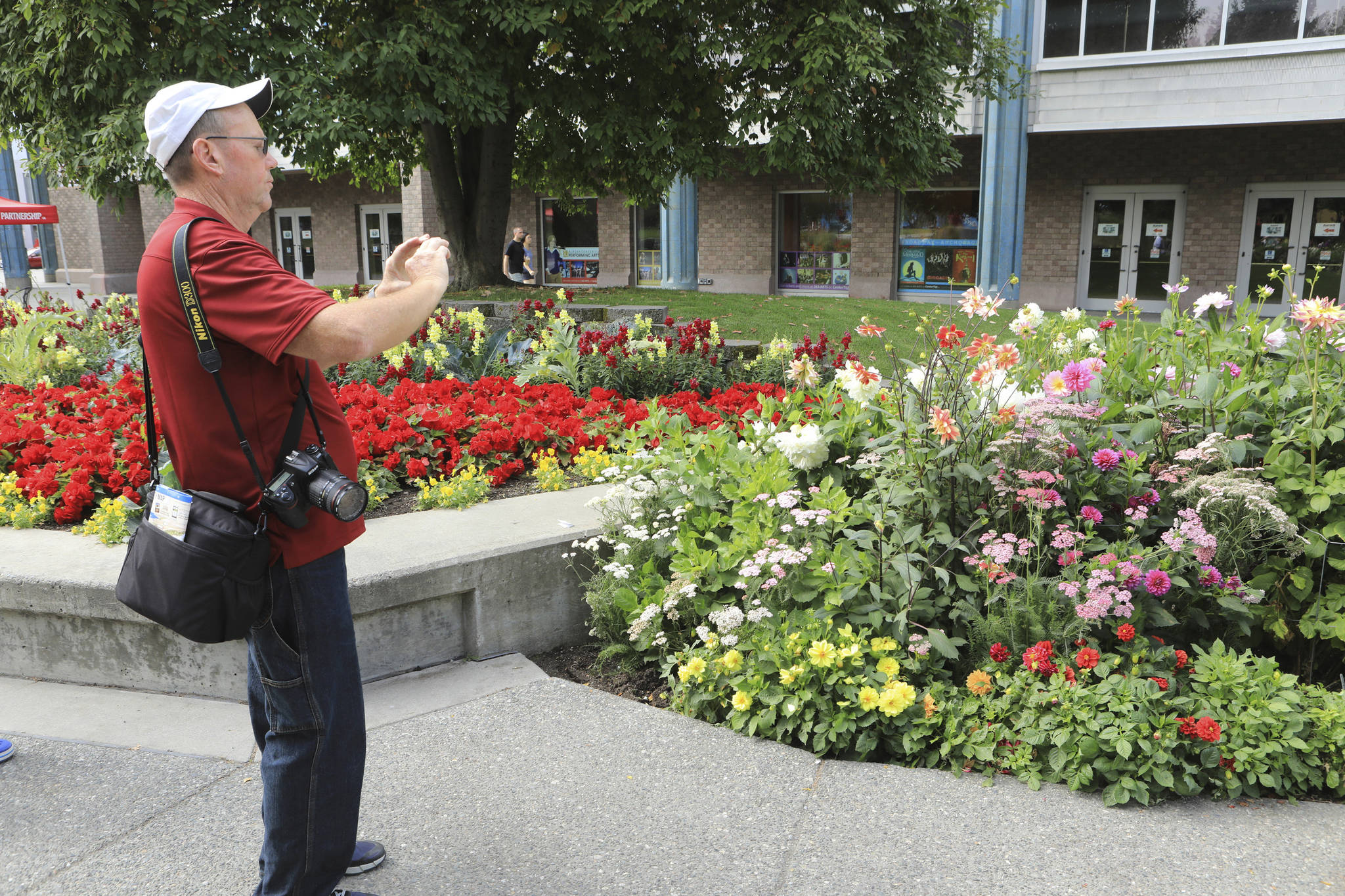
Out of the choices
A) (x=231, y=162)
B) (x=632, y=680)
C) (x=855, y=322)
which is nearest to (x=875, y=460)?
(x=632, y=680)

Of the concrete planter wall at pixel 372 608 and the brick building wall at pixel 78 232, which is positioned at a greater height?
the brick building wall at pixel 78 232

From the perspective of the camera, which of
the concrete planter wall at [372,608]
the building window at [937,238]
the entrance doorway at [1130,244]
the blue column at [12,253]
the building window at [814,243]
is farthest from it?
the blue column at [12,253]

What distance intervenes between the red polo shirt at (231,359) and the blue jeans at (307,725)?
0.35 ft

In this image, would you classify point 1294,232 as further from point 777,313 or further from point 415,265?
point 415,265

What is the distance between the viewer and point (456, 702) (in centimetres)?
338

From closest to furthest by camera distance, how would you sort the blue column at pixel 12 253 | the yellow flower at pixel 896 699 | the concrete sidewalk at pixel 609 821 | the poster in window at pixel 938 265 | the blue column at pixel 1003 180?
the concrete sidewalk at pixel 609 821 < the yellow flower at pixel 896 699 < the blue column at pixel 1003 180 < the poster in window at pixel 938 265 < the blue column at pixel 12 253

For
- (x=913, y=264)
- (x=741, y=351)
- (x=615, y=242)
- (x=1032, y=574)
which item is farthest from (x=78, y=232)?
(x=1032, y=574)

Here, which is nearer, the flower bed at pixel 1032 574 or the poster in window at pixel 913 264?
the flower bed at pixel 1032 574

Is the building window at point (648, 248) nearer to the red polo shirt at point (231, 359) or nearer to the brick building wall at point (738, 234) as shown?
the brick building wall at point (738, 234)

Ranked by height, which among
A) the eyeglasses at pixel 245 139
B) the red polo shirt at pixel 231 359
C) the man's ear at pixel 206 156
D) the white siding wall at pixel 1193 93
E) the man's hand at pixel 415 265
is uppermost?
the white siding wall at pixel 1193 93

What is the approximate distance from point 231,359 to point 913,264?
21922mm

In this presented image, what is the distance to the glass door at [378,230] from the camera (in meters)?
27.5

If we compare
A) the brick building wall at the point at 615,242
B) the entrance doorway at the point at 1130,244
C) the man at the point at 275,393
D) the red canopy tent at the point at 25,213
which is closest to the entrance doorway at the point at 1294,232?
the entrance doorway at the point at 1130,244

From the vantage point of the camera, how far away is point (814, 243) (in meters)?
23.4
